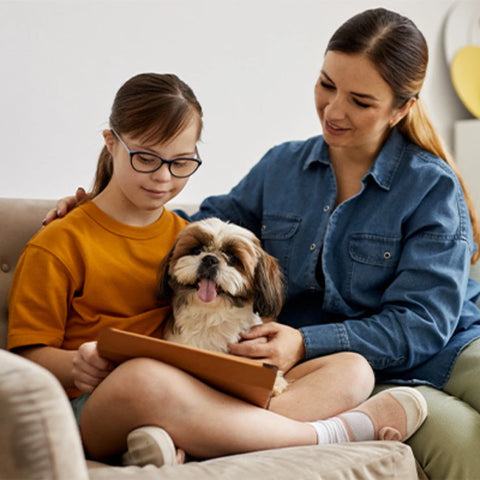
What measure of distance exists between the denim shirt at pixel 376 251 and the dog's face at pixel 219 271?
180 millimetres

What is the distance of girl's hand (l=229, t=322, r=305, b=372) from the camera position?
1.55 meters

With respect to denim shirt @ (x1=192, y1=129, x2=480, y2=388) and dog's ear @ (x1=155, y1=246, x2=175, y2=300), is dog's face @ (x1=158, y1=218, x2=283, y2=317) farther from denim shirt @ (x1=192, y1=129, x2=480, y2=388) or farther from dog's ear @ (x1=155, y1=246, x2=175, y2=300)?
denim shirt @ (x1=192, y1=129, x2=480, y2=388)

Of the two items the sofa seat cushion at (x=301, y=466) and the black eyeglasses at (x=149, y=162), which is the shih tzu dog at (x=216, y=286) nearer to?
the black eyeglasses at (x=149, y=162)

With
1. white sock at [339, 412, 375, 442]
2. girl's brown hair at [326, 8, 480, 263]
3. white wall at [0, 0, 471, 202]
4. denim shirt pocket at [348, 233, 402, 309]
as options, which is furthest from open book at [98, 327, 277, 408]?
white wall at [0, 0, 471, 202]

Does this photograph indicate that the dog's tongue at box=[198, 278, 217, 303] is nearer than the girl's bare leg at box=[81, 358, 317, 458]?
No

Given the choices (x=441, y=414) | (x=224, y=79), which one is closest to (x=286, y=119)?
(x=224, y=79)

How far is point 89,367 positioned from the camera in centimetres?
129

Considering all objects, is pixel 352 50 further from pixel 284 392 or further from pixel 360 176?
pixel 284 392

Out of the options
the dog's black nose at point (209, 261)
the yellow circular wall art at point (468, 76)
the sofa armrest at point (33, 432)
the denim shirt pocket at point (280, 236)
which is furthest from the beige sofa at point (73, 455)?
the yellow circular wall art at point (468, 76)

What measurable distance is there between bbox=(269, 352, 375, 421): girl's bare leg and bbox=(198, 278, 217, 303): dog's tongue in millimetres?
283

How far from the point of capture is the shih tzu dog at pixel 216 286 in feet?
4.91

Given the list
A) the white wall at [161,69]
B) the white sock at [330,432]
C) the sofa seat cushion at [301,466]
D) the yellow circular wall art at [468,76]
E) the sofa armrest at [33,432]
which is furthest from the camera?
the yellow circular wall art at [468,76]

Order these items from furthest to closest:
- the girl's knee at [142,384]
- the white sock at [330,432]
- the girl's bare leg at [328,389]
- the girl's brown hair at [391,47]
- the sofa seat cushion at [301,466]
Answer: the girl's brown hair at [391,47]
the girl's bare leg at [328,389]
the white sock at [330,432]
the girl's knee at [142,384]
the sofa seat cushion at [301,466]

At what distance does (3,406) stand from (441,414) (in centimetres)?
97
